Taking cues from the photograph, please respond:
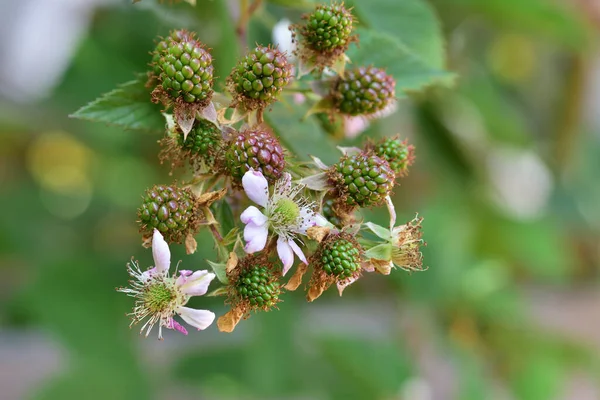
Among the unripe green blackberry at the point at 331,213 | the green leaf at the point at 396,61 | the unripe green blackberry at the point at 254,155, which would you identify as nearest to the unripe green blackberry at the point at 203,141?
the unripe green blackberry at the point at 254,155

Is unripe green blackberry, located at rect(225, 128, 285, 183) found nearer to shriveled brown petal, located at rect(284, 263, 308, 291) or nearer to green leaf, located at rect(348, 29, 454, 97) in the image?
shriveled brown petal, located at rect(284, 263, 308, 291)

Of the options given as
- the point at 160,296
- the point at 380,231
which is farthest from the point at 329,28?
the point at 160,296

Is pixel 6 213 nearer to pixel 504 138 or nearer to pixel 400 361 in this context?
pixel 400 361

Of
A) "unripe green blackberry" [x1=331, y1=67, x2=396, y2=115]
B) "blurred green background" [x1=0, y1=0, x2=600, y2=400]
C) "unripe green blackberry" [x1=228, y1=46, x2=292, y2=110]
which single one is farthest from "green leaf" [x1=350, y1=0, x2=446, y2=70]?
"unripe green blackberry" [x1=228, y1=46, x2=292, y2=110]

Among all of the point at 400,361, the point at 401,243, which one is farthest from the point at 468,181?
the point at 401,243

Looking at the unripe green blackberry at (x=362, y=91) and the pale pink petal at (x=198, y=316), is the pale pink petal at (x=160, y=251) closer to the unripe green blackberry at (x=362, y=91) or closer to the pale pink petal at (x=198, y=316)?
the pale pink petal at (x=198, y=316)
